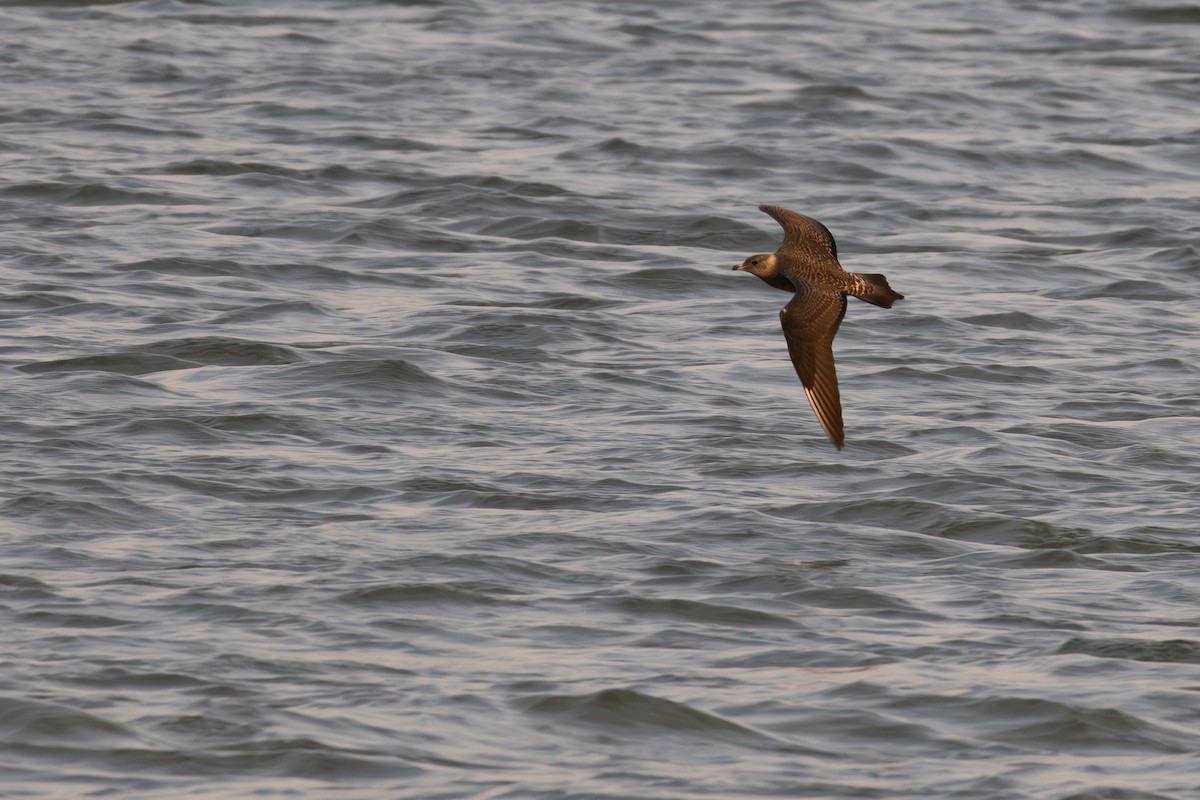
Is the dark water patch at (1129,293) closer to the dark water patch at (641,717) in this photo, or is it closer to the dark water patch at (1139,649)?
the dark water patch at (1139,649)

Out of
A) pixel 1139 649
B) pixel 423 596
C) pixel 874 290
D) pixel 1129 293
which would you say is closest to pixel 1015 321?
pixel 1129 293

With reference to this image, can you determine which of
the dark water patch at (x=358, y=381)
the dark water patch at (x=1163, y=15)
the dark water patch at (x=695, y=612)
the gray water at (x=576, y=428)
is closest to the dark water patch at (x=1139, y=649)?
the gray water at (x=576, y=428)

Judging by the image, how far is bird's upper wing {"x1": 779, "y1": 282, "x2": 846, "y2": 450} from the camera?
28.6 ft

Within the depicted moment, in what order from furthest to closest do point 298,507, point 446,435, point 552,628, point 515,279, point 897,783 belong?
point 515,279 → point 446,435 → point 298,507 → point 552,628 → point 897,783

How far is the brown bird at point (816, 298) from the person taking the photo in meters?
8.77

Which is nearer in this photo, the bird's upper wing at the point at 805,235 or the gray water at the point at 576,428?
the gray water at the point at 576,428

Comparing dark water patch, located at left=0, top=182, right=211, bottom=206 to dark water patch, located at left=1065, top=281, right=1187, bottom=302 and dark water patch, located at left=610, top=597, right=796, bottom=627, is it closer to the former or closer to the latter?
dark water patch, located at left=1065, top=281, right=1187, bottom=302

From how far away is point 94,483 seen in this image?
8.37 metres

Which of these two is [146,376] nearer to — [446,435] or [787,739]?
[446,435]

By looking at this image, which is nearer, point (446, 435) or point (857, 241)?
point (446, 435)

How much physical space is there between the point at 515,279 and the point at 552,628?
17.7 feet

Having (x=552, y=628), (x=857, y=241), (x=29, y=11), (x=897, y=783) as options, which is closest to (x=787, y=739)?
(x=897, y=783)

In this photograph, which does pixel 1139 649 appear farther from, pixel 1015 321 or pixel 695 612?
pixel 1015 321

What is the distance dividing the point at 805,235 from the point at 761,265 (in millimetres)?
332
